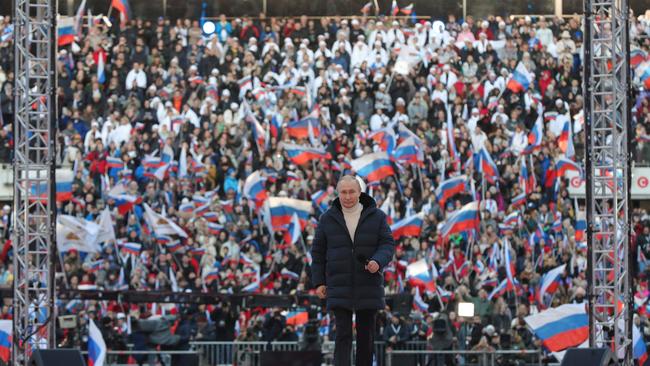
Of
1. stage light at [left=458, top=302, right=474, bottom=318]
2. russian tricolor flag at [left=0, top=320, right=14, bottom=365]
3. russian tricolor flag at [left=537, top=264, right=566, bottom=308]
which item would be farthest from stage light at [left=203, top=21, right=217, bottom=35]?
russian tricolor flag at [left=0, top=320, right=14, bottom=365]

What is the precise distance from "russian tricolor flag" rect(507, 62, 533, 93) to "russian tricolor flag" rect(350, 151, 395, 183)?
3.81m

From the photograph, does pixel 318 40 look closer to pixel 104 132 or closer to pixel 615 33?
pixel 104 132

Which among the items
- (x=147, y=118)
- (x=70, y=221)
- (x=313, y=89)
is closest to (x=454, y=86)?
(x=313, y=89)

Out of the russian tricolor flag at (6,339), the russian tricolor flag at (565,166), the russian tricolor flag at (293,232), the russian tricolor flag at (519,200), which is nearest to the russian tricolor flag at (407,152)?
the russian tricolor flag at (519,200)


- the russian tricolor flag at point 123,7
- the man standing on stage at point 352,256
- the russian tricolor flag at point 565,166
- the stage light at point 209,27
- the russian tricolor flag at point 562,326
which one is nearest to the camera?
the man standing on stage at point 352,256

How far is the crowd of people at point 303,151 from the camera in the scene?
1078 inches

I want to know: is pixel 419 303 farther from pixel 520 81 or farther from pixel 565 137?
pixel 520 81

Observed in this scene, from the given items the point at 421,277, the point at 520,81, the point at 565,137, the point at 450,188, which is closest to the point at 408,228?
the point at 421,277

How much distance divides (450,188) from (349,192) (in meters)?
16.3

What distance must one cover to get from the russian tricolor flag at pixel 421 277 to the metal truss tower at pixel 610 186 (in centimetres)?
636

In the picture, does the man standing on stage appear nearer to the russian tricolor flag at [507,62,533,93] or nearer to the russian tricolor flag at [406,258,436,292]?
the russian tricolor flag at [406,258,436,292]

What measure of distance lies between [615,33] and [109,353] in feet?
27.5

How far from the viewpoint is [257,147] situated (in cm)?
3130

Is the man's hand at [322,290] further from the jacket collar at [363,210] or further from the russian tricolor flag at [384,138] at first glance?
Result: the russian tricolor flag at [384,138]
